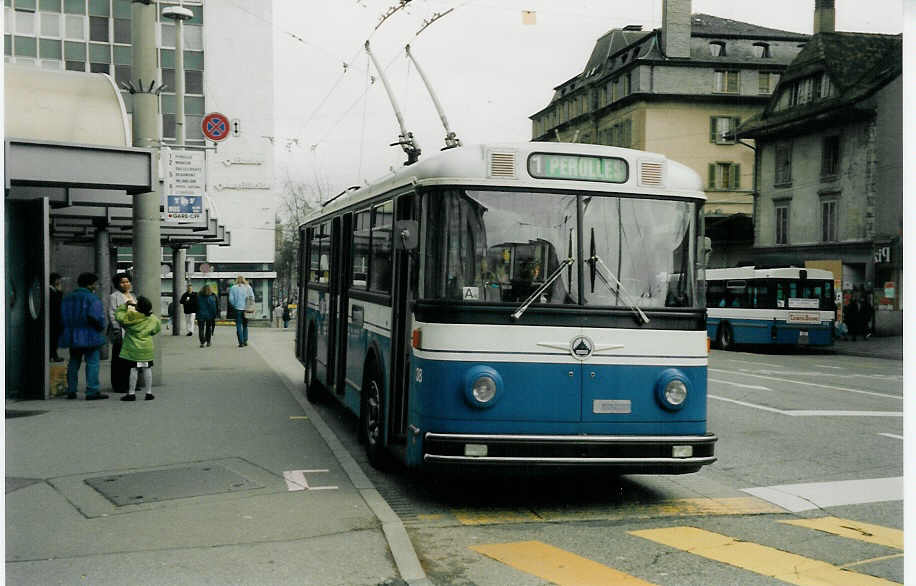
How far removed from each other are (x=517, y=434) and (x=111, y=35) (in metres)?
22.3

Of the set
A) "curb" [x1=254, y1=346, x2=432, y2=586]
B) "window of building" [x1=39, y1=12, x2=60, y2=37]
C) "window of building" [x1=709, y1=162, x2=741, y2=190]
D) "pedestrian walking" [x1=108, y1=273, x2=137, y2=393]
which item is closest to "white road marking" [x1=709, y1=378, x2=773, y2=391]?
"curb" [x1=254, y1=346, x2=432, y2=586]

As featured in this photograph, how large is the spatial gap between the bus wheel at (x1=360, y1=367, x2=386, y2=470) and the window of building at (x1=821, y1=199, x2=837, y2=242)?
24.1m

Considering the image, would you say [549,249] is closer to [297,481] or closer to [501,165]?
[501,165]

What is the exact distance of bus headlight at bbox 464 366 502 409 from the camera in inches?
286

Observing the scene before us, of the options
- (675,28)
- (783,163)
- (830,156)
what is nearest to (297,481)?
(675,28)

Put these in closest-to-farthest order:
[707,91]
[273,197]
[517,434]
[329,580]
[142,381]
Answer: [329,580] → [517,434] → [142,381] → [273,197] → [707,91]

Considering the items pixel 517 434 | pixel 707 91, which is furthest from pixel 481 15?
pixel 707 91

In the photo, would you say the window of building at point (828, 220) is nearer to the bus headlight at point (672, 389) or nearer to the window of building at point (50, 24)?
the window of building at point (50, 24)

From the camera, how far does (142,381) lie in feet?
49.3

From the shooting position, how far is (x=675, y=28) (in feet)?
106

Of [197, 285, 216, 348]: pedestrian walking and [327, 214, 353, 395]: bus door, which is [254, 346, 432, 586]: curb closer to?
[327, 214, 353, 395]: bus door

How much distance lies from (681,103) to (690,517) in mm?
51789

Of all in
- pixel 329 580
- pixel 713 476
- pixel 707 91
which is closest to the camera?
pixel 329 580

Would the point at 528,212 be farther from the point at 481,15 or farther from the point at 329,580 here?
the point at 481,15
